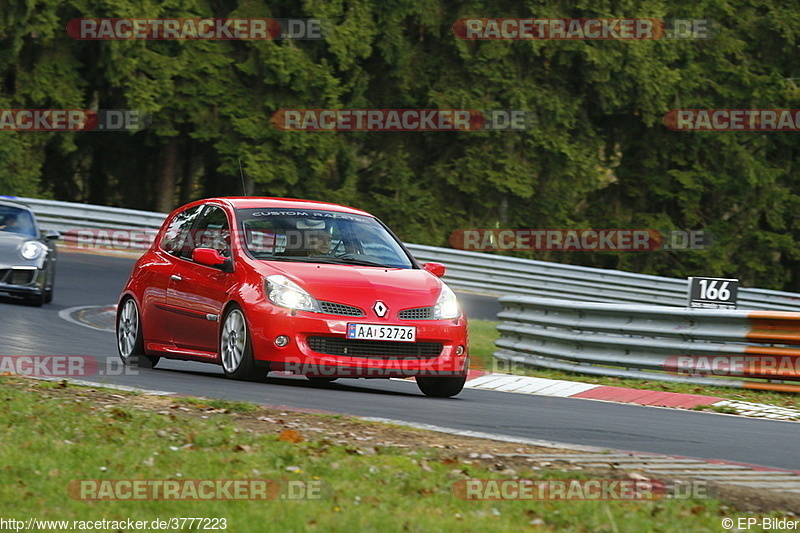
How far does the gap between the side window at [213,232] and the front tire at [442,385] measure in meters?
1.93

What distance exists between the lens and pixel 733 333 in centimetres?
1231

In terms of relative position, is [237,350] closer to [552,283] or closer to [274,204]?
[274,204]

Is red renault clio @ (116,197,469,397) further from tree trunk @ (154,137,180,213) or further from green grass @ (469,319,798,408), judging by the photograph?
tree trunk @ (154,137,180,213)

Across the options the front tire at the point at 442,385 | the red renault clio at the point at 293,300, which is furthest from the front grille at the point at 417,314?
the front tire at the point at 442,385

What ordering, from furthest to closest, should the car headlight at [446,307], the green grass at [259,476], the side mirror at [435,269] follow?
1. the side mirror at [435,269]
2. the car headlight at [446,307]
3. the green grass at [259,476]

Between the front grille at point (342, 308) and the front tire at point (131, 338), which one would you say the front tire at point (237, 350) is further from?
the front tire at point (131, 338)

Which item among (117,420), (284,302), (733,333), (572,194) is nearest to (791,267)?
(572,194)

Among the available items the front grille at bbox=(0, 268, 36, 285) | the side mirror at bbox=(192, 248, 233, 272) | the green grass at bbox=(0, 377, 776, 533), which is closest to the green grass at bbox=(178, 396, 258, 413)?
the green grass at bbox=(0, 377, 776, 533)

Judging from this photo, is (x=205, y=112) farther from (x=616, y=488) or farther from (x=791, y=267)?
(x=616, y=488)

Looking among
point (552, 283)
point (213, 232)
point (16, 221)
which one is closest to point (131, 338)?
point (213, 232)

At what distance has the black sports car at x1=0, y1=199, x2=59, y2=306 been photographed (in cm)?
1659

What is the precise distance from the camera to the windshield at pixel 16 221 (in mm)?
17250

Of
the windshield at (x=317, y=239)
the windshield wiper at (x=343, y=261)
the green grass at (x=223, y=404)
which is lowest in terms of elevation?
the green grass at (x=223, y=404)

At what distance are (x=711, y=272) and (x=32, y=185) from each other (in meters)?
18.2
